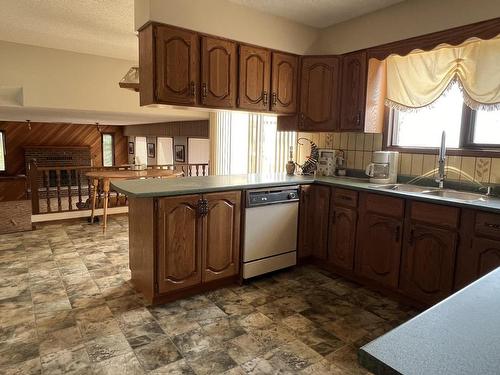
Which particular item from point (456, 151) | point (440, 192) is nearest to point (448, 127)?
point (456, 151)

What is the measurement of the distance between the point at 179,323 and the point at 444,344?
196 centimetres

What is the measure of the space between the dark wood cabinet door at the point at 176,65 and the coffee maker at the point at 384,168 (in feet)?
5.76

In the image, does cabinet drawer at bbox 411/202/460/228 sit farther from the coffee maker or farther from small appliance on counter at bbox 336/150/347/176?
small appliance on counter at bbox 336/150/347/176

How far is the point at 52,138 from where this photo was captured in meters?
9.91

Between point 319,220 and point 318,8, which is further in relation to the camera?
point 319,220

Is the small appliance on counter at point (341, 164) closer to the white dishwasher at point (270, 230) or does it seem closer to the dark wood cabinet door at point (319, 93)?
the dark wood cabinet door at point (319, 93)

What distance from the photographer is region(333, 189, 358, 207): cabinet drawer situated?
9.76 ft

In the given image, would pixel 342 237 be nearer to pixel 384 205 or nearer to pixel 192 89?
pixel 384 205

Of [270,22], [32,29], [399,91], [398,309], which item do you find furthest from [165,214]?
[32,29]

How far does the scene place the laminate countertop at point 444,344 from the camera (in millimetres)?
610

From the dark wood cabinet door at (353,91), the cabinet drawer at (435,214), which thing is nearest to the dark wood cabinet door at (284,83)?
the dark wood cabinet door at (353,91)

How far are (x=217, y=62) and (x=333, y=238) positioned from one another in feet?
6.33

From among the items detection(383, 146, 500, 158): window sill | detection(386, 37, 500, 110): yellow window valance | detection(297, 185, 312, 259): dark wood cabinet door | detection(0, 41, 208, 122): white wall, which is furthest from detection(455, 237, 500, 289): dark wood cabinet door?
detection(0, 41, 208, 122): white wall

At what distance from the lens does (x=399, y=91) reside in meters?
3.23
